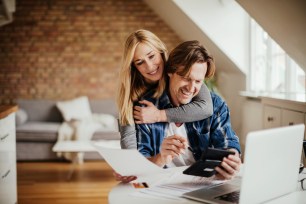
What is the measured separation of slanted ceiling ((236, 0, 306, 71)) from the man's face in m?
1.01

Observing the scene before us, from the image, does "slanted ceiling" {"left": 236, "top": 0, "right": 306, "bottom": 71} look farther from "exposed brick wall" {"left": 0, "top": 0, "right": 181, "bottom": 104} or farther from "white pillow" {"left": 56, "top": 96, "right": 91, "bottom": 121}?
"exposed brick wall" {"left": 0, "top": 0, "right": 181, "bottom": 104}

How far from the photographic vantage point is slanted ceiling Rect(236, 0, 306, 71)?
2.42 metres

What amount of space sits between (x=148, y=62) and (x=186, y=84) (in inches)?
7.3

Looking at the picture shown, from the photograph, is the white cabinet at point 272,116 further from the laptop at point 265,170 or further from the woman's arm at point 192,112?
the laptop at point 265,170

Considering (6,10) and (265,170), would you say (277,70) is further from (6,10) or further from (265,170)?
(265,170)

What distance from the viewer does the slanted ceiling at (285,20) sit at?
95.4 inches

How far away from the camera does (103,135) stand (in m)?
5.39

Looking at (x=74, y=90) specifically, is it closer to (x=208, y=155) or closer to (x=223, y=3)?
(x=223, y=3)

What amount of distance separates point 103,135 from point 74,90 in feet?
4.66

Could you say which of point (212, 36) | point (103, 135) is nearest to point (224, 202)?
point (212, 36)

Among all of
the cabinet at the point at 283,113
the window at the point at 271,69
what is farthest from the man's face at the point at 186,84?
the window at the point at 271,69

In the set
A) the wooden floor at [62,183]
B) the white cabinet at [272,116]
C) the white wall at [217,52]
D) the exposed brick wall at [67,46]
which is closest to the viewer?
the white cabinet at [272,116]

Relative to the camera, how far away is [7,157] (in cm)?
300

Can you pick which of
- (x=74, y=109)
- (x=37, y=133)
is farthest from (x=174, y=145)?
(x=74, y=109)
